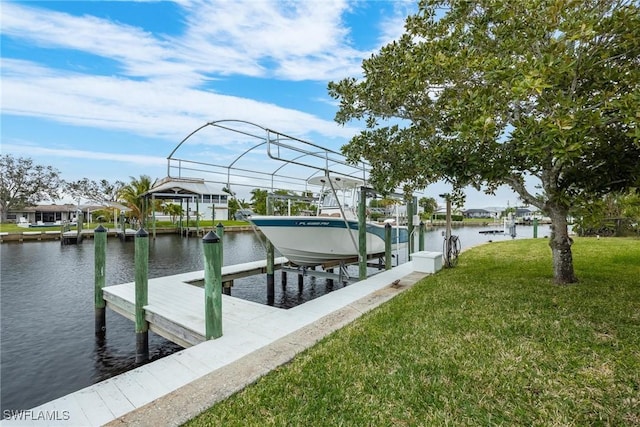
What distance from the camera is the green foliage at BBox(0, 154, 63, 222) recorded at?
38.4 metres

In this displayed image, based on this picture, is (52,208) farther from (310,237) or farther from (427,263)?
(427,263)

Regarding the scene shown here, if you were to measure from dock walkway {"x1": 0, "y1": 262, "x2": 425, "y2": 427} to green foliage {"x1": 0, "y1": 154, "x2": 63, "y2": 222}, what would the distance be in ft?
157

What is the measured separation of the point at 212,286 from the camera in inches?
159

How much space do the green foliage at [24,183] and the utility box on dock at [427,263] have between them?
4929 centimetres

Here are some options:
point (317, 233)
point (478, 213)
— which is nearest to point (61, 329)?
point (317, 233)

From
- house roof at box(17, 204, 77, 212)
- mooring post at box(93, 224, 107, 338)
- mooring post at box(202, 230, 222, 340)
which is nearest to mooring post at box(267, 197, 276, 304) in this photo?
mooring post at box(93, 224, 107, 338)

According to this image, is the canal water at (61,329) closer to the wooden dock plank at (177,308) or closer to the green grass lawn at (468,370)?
the wooden dock plank at (177,308)

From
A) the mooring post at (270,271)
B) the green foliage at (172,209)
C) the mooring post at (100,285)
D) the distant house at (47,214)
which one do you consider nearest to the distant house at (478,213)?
the green foliage at (172,209)

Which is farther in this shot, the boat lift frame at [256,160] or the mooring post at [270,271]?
the mooring post at [270,271]

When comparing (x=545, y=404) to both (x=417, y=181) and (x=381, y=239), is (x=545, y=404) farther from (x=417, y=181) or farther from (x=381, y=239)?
(x=381, y=239)

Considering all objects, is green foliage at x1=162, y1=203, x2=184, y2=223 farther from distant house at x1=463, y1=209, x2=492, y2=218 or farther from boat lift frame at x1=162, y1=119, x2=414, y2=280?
distant house at x1=463, y1=209, x2=492, y2=218

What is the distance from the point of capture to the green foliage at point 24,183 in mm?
38438

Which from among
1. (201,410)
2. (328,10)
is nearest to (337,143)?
(328,10)

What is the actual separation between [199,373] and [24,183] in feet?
167
